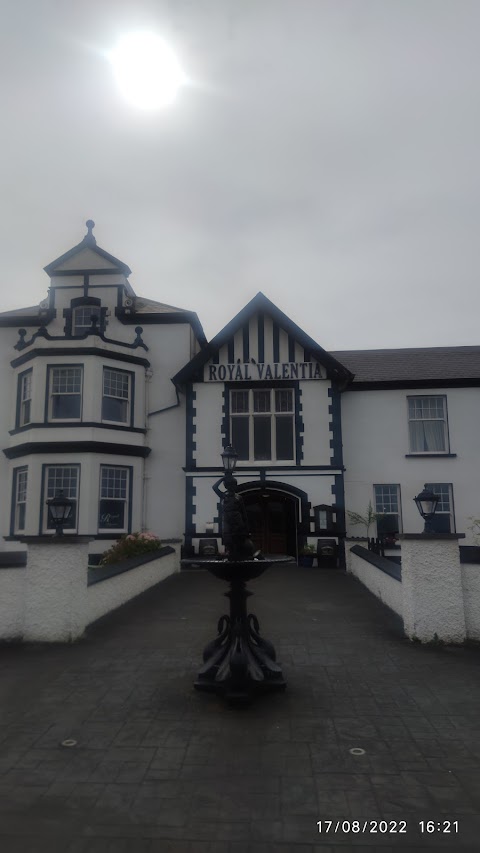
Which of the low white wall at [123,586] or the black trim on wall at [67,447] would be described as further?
the black trim on wall at [67,447]

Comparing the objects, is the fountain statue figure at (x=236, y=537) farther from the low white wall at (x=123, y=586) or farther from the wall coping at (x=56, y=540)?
the low white wall at (x=123, y=586)

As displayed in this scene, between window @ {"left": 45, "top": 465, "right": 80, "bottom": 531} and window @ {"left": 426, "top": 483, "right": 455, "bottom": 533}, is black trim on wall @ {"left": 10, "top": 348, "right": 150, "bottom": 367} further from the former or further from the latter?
window @ {"left": 426, "top": 483, "right": 455, "bottom": 533}

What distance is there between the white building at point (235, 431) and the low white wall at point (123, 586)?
3802mm

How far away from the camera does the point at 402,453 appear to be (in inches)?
794

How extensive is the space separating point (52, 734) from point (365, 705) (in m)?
3.16

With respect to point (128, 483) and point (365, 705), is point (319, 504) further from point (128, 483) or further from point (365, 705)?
point (365, 705)

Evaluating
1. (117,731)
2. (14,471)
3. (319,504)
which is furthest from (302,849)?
(14,471)

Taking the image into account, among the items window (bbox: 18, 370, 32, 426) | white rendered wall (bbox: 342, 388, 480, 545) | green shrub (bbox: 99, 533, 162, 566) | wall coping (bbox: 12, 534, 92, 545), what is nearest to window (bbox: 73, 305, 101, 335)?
window (bbox: 18, 370, 32, 426)

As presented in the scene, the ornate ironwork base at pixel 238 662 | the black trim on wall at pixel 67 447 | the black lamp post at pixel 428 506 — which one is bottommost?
the ornate ironwork base at pixel 238 662

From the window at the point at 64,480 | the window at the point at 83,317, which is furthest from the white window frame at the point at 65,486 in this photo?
the window at the point at 83,317

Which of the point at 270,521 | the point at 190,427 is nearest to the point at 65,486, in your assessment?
the point at 190,427

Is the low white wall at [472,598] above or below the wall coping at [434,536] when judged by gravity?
below

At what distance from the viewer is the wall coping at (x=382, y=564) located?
10214mm

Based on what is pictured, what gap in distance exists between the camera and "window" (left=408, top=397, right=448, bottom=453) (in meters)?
20.3
